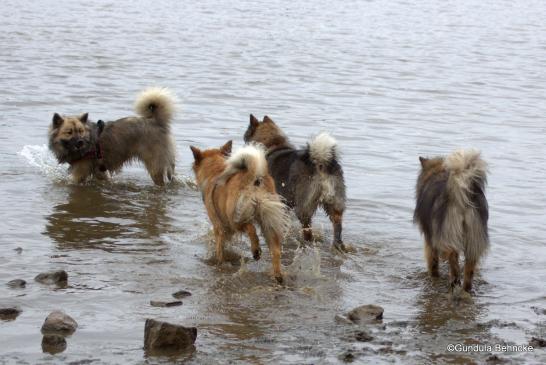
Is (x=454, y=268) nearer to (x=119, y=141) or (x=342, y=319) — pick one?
(x=342, y=319)

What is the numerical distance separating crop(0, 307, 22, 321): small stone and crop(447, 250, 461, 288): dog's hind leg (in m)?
3.23

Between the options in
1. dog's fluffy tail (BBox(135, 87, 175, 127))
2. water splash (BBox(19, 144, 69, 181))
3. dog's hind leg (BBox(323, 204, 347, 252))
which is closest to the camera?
dog's hind leg (BBox(323, 204, 347, 252))

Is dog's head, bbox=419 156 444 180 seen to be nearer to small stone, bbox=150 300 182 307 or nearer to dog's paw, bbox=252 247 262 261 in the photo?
dog's paw, bbox=252 247 262 261

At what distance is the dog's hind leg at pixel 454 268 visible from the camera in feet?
24.1

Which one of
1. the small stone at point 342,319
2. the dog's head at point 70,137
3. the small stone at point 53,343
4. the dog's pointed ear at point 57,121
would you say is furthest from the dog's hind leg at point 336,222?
the dog's pointed ear at point 57,121

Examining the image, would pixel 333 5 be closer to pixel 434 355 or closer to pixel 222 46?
pixel 222 46

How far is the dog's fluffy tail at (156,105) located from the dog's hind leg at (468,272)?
480 centimetres

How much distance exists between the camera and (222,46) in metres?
23.5

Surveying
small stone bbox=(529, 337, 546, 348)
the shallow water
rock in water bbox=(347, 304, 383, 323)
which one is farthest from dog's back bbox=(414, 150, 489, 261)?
small stone bbox=(529, 337, 546, 348)

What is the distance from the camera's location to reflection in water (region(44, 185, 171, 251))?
8.89 metres

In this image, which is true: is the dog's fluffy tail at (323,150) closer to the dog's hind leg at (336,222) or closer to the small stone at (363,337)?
the dog's hind leg at (336,222)

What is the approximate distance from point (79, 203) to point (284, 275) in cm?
347

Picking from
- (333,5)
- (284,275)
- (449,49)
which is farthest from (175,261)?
(333,5)

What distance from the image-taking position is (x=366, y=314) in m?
6.71
